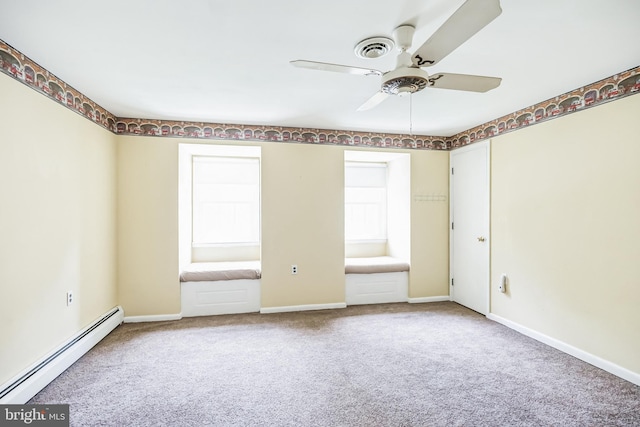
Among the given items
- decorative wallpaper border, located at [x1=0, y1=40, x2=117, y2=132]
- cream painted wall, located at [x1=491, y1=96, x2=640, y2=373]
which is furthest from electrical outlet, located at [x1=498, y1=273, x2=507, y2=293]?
decorative wallpaper border, located at [x1=0, y1=40, x2=117, y2=132]

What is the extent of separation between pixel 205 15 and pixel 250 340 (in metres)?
2.76

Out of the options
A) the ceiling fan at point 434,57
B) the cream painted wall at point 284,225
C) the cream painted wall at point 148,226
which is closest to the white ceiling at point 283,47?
the ceiling fan at point 434,57

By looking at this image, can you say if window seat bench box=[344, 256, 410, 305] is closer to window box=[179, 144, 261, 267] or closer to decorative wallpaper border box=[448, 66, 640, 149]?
window box=[179, 144, 261, 267]

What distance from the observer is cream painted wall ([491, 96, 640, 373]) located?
2361 millimetres

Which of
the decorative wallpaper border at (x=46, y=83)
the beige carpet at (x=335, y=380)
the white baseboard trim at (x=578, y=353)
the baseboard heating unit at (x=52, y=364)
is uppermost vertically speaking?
the decorative wallpaper border at (x=46, y=83)

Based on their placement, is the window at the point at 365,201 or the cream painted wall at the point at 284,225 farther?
the window at the point at 365,201

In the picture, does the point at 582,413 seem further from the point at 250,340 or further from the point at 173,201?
the point at 173,201

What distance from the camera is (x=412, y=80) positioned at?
1.73 m

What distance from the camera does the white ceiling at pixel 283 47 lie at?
161 cm

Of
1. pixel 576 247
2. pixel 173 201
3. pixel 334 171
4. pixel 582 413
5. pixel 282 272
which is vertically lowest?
pixel 582 413

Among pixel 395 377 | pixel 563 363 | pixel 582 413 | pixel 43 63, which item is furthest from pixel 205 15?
pixel 563 363

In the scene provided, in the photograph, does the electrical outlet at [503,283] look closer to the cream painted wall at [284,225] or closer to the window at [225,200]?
the cream painted wall at [284,225]

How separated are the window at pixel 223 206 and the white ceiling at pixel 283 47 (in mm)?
1313

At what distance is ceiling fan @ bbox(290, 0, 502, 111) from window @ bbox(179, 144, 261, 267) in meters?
2.70
